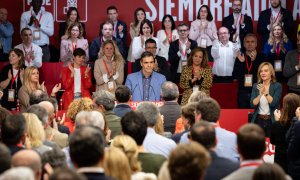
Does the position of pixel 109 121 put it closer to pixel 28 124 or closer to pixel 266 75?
pixel 28 124

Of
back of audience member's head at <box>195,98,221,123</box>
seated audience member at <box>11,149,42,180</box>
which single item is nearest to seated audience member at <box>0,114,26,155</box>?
seated audience member at <box>11,149,42,180</box>

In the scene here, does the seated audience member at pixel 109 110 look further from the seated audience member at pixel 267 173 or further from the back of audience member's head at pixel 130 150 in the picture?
the seated audience member at pixel 267 173

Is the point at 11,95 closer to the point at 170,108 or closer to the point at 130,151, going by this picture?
the point at 170,108

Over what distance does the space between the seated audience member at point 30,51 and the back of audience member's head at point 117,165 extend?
9.61 metres

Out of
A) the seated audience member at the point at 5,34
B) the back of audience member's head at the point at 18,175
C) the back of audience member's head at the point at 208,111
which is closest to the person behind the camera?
the back of audience member's head at the point at 18,175

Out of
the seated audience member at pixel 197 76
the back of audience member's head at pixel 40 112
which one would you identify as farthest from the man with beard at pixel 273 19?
the back of audience member's head at pixel 40 112

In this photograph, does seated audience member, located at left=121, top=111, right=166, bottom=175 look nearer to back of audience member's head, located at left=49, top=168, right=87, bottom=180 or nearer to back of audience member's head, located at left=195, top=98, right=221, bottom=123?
back of audience member's head, located at left=195, top=98, right=221, bottom=123

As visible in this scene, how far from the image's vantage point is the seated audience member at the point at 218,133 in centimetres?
749

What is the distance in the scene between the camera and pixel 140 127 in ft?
22.9

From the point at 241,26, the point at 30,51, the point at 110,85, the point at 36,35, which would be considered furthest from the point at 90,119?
the point at 241,26

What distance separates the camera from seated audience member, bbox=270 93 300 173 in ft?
28.7

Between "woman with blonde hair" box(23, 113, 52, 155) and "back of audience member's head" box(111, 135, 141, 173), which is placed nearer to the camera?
"back of audience member's head" box(111, 135, 141, 173)

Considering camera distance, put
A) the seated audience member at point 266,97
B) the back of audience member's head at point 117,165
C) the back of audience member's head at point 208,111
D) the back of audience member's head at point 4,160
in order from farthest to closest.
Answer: the seated audience member at point 266,97 → the back of audience member's head at point 208,111 → the back of audience member's head at point 117,165 → the back of audience member's head at point 4,160

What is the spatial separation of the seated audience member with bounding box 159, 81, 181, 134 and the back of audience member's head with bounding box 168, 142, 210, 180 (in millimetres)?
4613
